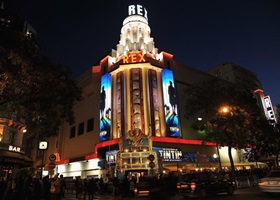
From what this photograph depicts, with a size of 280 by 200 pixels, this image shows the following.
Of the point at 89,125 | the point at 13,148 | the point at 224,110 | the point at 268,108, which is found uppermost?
the point at 268,108

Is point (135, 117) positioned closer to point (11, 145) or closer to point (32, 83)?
point (11, 145)

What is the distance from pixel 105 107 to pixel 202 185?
25196mm

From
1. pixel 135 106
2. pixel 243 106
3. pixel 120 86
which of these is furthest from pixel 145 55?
pixel 243 106

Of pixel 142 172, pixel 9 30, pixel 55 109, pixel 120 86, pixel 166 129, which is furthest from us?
pixel 120 86

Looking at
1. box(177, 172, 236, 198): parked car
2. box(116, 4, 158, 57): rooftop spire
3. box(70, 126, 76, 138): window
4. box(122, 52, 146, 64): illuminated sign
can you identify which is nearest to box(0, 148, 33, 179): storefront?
box(70, 126, 76, 138): window

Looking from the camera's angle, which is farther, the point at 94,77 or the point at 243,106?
the point at 94,77

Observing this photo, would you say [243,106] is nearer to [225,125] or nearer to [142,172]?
[225,125]

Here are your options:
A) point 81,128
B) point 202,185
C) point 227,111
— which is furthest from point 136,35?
point 202,185

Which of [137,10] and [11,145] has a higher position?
[137,10]

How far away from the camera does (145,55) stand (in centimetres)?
3703

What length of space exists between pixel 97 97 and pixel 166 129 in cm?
1523

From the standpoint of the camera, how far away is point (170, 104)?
35844 millimetres

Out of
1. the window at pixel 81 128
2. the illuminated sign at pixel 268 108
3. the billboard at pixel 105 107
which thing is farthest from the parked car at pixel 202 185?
the illuminated sign at pixel 268 108

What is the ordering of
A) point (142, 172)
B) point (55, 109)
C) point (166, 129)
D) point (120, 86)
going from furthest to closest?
point (120, 86), point (166, 129), point (142, 172), point (55, 109)
